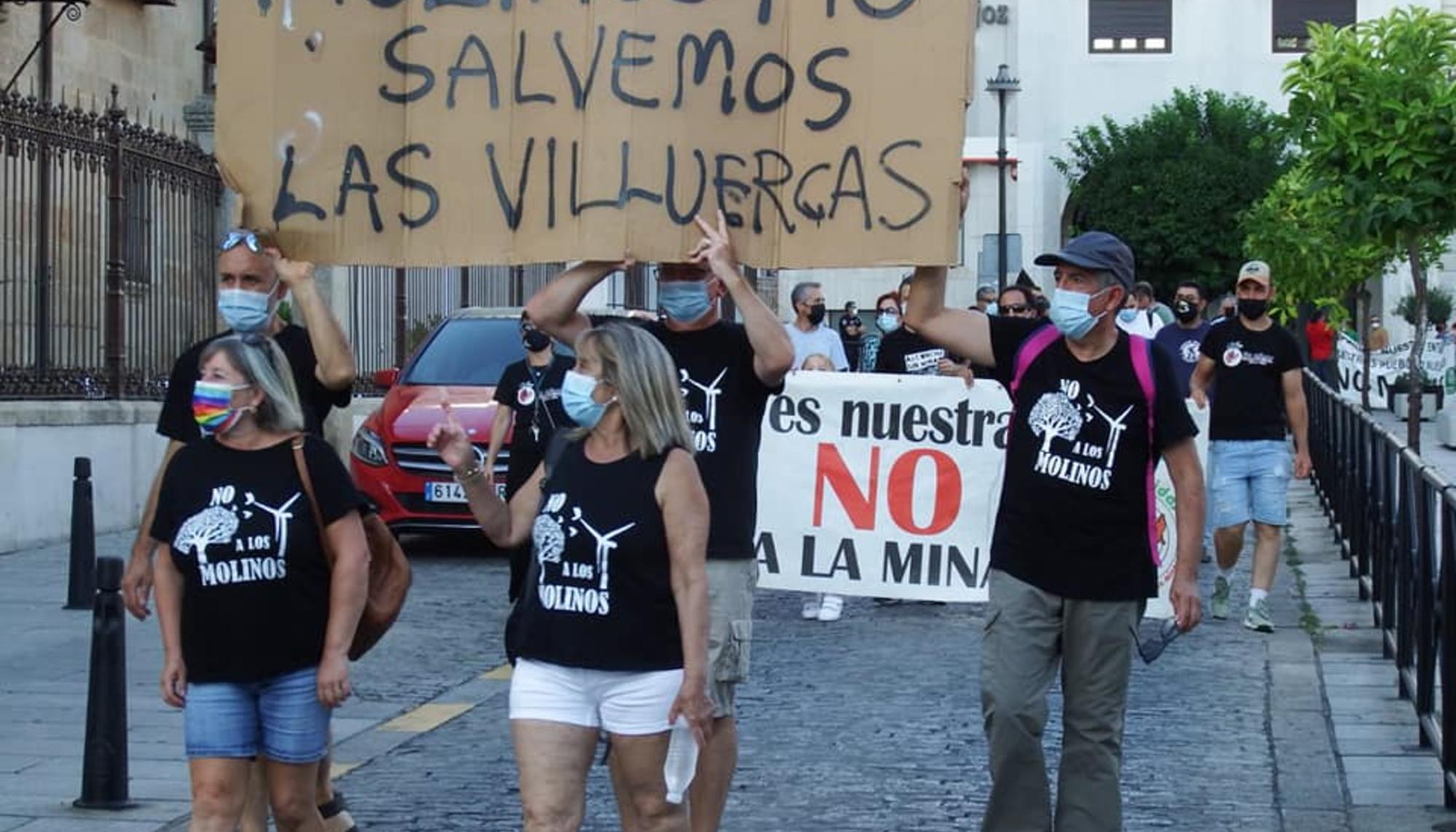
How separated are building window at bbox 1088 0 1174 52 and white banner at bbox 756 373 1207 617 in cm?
4908

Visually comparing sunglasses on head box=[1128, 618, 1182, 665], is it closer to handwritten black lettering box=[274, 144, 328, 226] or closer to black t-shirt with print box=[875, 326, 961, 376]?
handwritten black lettering box=[274, 144, 328, 226]

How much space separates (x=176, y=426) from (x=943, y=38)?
2.38 metres

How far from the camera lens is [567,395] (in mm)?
5691

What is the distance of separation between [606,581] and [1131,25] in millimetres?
57101

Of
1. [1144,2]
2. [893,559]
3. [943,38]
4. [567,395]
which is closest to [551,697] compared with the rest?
[567,395]

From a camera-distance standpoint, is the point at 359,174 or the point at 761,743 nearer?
the point at 359,174

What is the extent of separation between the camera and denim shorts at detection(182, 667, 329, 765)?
569cm

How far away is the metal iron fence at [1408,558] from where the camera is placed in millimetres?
8336

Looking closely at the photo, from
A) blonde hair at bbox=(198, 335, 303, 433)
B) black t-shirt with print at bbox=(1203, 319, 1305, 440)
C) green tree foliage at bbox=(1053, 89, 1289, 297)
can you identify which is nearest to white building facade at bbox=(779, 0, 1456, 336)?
green tree foliage at bbox=(1053, 89, 1289, 297)

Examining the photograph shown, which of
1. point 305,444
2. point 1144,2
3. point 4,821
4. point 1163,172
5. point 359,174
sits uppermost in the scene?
point 1144,2

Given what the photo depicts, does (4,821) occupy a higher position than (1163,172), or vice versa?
(1163,172)

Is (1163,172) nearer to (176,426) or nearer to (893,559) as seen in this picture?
(893,559)

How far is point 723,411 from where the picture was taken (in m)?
6.47

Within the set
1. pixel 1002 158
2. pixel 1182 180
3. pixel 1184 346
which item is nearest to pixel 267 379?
pixel 1184 346
